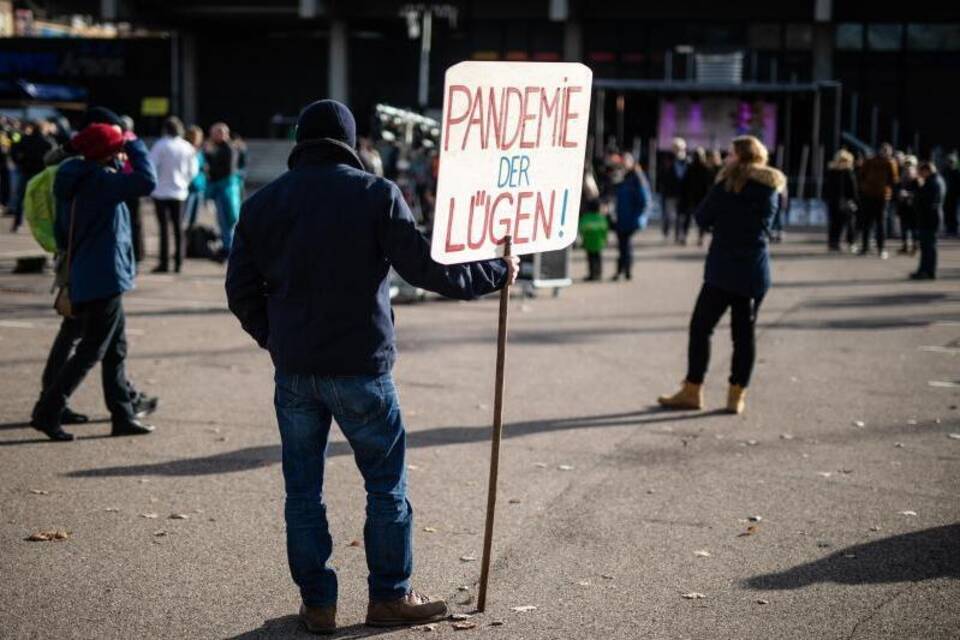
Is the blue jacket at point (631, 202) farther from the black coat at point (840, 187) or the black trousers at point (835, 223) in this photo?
the black trousers at point (835, 223)

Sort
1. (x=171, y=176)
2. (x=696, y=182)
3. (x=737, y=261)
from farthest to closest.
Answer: (x=696, y=182) → (x=171, y=176) → (x=737, y=261)

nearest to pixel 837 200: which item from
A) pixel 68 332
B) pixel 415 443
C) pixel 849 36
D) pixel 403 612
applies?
pixel 415 443

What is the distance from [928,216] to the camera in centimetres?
1883

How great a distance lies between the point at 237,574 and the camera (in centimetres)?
560

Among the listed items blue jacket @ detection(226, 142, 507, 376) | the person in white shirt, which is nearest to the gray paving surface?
blue jacket @ detection(226, 142, 507, 376)

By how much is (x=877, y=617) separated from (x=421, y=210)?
586 inches

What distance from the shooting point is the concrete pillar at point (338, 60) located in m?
49.2

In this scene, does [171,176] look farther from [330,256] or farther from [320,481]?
[330,256]

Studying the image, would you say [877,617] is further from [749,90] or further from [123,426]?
[749,90]

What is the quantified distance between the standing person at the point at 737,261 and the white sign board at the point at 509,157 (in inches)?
159

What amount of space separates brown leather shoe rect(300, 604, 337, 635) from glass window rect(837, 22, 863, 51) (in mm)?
43616

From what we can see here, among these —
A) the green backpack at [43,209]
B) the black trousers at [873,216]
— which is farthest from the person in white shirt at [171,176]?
the black trousers at [873,216]

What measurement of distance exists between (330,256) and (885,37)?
43483mm

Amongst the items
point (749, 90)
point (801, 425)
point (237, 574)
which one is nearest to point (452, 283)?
point (237, 574)
